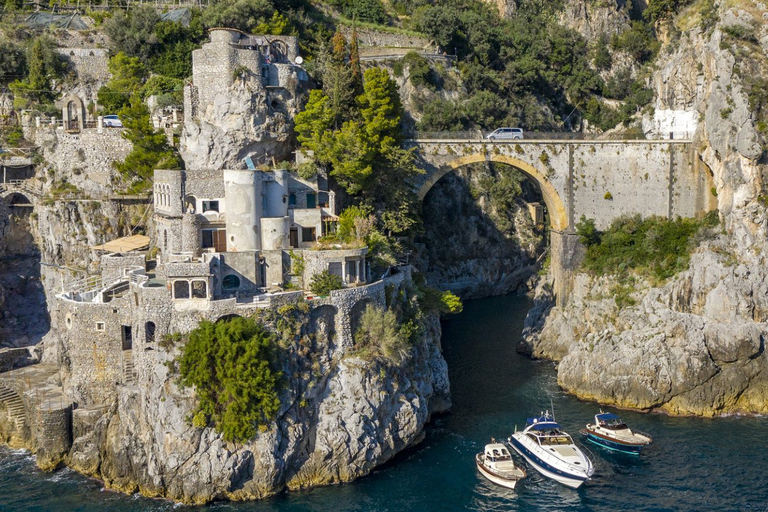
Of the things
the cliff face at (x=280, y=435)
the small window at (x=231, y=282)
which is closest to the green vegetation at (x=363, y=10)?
the small window at (x=231, y=282)

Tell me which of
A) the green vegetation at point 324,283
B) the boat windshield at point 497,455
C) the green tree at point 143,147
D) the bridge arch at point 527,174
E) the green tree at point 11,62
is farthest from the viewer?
the green tree at point 11,62

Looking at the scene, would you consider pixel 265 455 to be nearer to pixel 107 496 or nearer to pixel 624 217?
pixel 107 496

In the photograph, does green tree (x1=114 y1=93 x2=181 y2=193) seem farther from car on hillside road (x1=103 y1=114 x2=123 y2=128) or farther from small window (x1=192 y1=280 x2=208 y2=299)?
small window (x1=192 y1=280 x2=208 y2=299)

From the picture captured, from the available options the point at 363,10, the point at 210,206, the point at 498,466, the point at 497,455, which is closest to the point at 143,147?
the point at 210,206

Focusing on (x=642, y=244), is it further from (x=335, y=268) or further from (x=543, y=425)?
(x=335, y=268)

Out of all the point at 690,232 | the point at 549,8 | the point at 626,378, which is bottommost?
the point at 626,378

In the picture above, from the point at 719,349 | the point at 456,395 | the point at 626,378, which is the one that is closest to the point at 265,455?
the point at 456,395

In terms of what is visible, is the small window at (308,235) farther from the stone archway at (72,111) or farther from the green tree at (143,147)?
the stone archway at (72,111)
